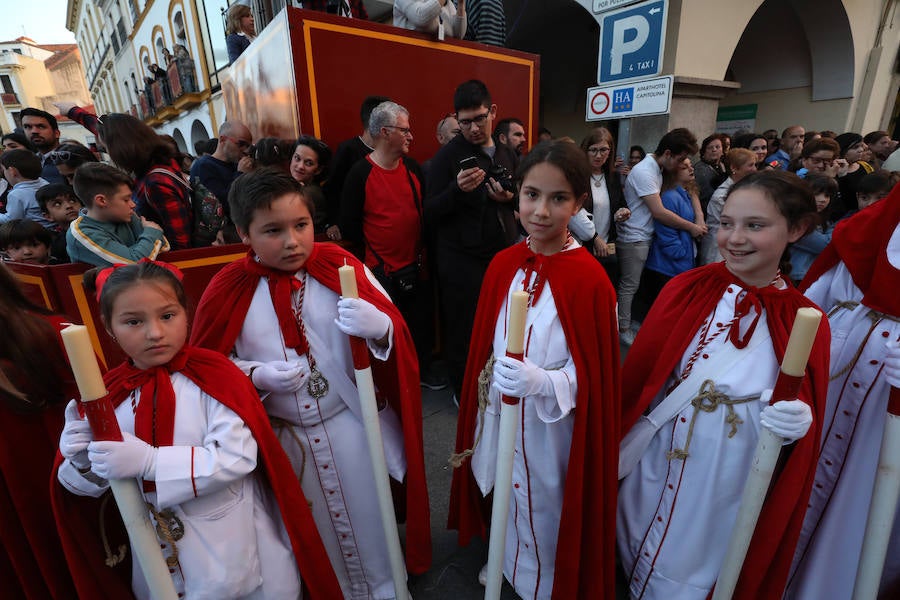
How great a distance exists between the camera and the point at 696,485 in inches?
62.6

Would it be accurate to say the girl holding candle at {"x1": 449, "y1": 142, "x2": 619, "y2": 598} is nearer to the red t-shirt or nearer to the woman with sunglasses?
the red t-shirt

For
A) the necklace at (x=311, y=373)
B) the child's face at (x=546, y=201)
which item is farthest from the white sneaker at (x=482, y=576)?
the child's face at (x=546, y=201)

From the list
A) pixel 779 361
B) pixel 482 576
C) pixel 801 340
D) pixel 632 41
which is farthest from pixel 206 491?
pixel 632 41

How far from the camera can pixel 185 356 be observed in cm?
137

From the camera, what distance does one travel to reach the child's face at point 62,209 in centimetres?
339

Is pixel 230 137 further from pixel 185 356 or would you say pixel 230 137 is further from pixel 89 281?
pixel 185 356

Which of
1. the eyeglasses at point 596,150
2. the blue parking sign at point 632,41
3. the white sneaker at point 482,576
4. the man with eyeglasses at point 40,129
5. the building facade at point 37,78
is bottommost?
the white sneaker at point 482,576

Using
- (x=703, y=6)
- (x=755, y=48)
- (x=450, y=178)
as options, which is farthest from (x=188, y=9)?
(x=755, y=48)

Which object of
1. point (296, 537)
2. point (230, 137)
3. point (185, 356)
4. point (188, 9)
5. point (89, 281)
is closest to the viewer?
point (185, 356)

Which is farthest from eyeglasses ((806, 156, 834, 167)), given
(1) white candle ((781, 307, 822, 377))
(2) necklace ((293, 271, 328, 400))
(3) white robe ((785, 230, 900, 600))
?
(2) necklace ((293, 271, 328, 400))

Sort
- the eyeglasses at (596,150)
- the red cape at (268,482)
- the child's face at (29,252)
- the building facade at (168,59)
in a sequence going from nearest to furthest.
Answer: the red cape at (268,482) < the child's face at (29,252) < the eyeglasses at (596,150) < the building facade at (168,59)

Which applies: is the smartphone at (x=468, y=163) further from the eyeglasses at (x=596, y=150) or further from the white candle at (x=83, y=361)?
the white candle at (x=83, y=361)

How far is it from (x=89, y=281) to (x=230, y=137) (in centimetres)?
243

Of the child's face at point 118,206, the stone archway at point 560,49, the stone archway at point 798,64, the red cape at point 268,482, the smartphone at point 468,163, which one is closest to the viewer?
the red cape at point 268,482
